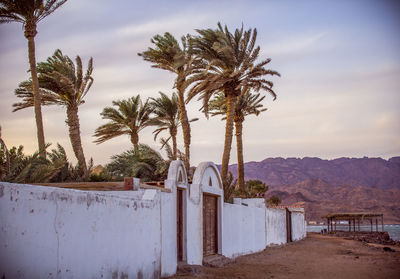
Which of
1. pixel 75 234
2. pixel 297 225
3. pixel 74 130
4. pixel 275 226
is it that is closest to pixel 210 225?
pixel 75 234

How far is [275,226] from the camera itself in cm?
2617

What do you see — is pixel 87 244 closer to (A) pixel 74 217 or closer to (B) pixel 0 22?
(A) pixel 74 217

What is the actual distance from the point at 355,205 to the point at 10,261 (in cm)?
19357

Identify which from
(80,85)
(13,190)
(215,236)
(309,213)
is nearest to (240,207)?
(215,236)

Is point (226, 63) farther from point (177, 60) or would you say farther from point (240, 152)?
point (240, 152)

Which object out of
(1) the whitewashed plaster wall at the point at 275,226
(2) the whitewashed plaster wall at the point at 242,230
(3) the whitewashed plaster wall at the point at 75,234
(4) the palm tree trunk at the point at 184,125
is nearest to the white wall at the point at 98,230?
(3) the whitewashed plaster wall at the point at 75,234

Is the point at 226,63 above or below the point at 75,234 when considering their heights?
above

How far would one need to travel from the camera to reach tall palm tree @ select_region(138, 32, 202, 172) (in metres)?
25.4

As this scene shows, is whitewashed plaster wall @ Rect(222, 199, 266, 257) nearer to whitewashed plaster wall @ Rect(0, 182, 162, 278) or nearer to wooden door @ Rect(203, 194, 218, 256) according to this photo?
wooden door @ Rect(203, 194, 218, 256)

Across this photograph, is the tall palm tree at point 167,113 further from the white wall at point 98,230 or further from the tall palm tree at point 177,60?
the white wall at point 98,230

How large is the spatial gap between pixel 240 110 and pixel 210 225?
17.2 metres

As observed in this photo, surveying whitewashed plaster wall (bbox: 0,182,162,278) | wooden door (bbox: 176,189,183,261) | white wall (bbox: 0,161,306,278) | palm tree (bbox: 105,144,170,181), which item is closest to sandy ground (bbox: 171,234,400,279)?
wooden door (bbox: 176,189,183,261)

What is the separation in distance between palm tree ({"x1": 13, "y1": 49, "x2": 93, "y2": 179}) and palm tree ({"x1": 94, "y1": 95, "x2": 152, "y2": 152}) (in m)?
6.32

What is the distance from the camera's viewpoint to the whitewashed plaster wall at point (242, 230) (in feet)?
55.1
